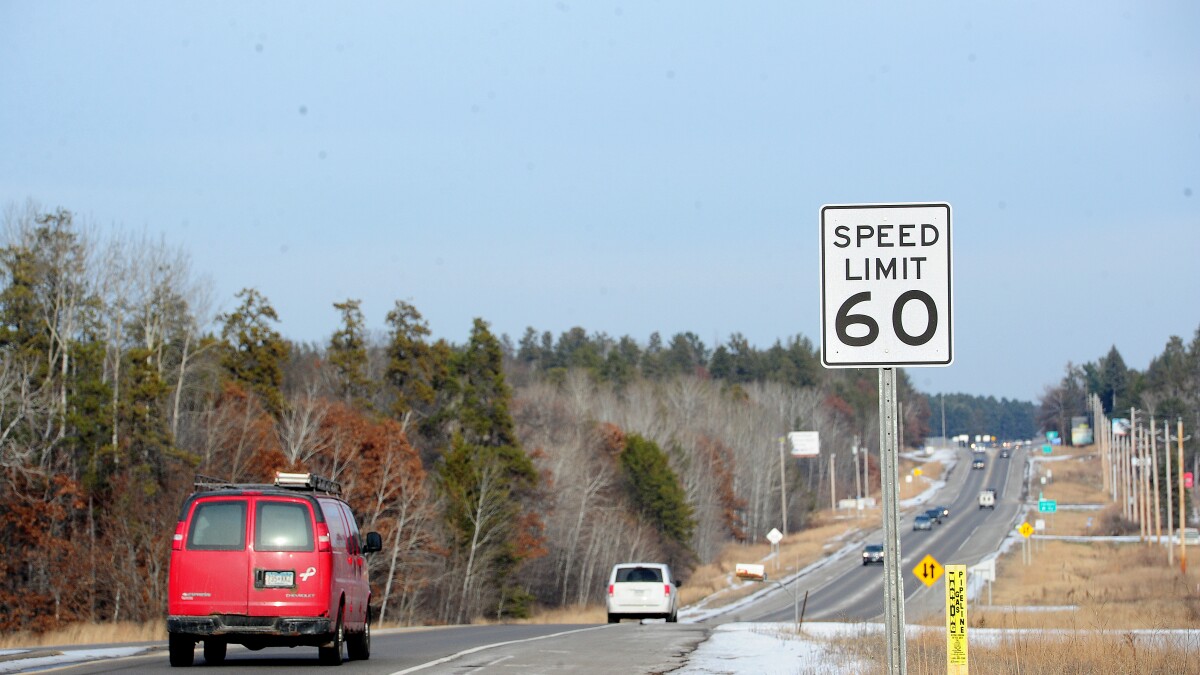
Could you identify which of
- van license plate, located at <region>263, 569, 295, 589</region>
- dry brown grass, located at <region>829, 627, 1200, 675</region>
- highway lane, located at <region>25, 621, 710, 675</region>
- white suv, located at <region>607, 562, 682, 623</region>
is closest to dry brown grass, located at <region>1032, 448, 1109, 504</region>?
white suv, located at <region>607, 562, 682, 623</region>

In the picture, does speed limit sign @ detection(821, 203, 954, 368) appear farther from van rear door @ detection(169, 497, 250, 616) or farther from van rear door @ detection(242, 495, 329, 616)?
van rear door @ detection(169, 497, 250, 616)

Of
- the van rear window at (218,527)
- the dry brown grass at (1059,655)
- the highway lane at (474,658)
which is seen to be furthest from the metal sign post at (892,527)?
the van rear window at (218,527)

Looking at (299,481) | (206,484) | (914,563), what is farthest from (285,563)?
(914,563)

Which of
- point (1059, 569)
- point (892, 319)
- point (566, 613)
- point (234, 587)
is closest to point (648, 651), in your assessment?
point (234, 587)

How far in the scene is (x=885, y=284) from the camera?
7500 millimetres

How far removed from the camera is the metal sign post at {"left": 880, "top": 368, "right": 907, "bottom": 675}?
714 cm

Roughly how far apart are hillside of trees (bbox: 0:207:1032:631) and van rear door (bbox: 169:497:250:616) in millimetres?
41857

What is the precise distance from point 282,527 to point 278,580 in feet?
1.99

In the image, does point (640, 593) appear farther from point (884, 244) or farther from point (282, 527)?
point (884, 244)

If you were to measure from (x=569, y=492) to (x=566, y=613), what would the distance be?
1415cm

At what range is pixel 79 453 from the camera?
61688 mm

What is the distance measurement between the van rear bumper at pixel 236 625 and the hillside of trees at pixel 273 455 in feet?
138

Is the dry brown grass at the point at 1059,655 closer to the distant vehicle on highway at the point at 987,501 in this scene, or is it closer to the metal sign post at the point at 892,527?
the metal sign post at the point at 892,527

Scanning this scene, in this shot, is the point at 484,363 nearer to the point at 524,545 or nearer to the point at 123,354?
the point at 524,545
